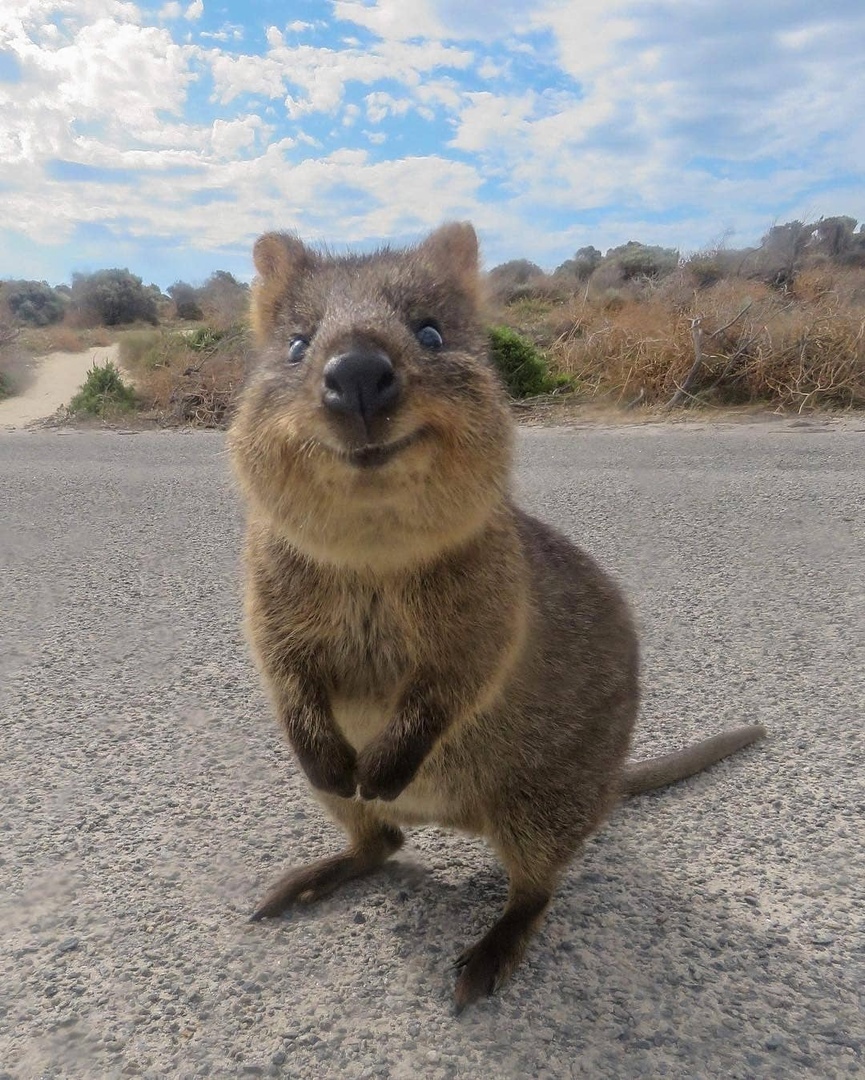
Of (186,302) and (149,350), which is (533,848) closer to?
(149,350)

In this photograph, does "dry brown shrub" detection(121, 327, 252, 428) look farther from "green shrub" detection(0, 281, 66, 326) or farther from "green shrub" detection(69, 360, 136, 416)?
"green shrub" detection(0, 281, 66, 326)

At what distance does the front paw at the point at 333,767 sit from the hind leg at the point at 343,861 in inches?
12.4

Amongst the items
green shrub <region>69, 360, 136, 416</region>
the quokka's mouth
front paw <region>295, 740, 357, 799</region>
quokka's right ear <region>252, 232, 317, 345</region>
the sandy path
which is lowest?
the sandy path

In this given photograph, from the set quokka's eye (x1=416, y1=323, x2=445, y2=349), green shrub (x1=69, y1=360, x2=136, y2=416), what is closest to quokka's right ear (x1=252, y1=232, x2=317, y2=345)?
quokka's eye (x1=416, y1=323, x2=445, y2=349)

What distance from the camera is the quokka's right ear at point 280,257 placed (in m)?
3.04

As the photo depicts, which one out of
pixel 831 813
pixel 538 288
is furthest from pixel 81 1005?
pixel 538 288

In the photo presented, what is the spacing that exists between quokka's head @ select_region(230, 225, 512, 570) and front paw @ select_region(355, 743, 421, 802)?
55 centimetres

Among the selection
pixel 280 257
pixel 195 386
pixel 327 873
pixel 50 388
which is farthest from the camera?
pixel 50 388

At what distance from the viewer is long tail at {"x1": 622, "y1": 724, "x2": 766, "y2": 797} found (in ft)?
11.0

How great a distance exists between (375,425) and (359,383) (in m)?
0.10

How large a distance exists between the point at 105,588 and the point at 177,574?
20.4 inches

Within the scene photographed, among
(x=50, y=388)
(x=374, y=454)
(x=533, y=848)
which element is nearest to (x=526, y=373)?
(x=533, y=848)

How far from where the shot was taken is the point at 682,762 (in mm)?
3420

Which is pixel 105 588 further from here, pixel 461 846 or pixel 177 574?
pixel 461 846
